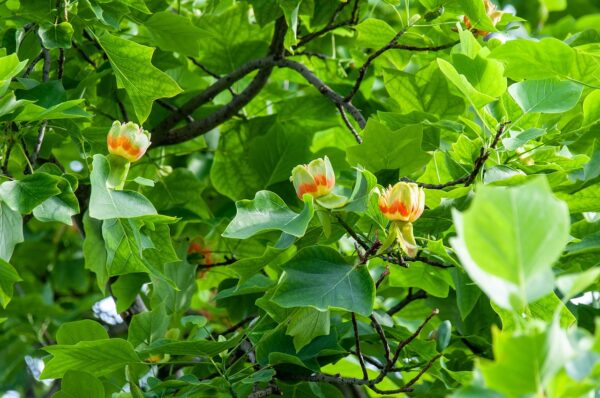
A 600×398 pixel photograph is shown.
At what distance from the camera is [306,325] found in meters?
1.23

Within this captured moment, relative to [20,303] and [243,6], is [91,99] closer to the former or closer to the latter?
[243,6]

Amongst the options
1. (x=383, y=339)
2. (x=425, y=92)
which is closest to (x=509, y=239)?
(x=383, y=339)

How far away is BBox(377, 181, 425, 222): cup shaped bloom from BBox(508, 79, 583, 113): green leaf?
0.23m

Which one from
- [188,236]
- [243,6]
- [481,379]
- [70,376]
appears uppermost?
[481,379]

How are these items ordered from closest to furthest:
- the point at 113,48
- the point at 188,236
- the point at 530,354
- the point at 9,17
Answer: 1. the point at 530,354
2. the point at 113,48
3. the point at 9,17
4. the point at 188,236

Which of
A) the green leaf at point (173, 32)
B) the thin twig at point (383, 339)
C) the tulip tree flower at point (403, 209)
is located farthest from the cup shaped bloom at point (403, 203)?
the green leaf at point (173, 32)

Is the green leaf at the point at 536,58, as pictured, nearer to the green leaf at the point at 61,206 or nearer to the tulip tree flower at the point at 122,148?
the tulip tree flower at the point at 122,148

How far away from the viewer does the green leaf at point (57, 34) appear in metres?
1.33

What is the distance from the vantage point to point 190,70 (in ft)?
6.54

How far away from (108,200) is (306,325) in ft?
1.06

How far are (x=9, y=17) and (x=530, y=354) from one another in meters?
1.19

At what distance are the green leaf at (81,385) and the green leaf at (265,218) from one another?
13.9 inches

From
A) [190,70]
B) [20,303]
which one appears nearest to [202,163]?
[190,70]

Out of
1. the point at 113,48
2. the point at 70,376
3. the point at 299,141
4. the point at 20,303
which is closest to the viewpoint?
the point at 70,376
